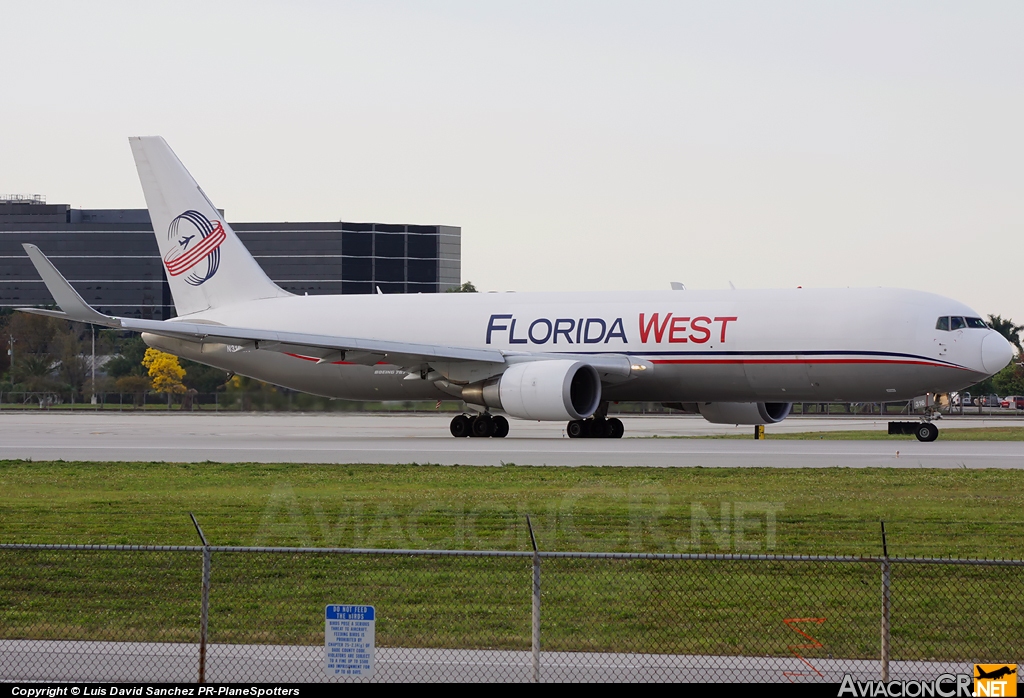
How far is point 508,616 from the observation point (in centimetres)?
1186

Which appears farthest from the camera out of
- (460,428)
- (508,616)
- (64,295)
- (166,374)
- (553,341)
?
(166,374)

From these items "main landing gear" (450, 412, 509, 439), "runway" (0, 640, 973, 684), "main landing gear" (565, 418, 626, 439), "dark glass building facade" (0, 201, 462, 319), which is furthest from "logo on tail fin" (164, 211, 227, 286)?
"dark glass building facade" (0, 201, 462, 319)

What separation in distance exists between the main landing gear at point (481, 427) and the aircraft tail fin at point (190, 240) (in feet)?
32.6

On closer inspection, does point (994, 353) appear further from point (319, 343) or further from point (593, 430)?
point (319, 343)

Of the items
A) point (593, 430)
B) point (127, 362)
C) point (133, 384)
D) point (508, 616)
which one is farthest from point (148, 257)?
point (508, 616)

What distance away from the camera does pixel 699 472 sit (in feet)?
79.5

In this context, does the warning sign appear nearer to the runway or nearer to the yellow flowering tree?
the runway

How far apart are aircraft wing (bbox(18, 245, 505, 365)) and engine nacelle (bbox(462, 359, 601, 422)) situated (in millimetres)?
1123

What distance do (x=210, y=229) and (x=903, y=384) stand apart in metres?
23.7

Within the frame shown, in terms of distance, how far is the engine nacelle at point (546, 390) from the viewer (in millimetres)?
34781

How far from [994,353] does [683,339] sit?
8439 mm

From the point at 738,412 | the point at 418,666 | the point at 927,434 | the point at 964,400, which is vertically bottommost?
the point at 964,400

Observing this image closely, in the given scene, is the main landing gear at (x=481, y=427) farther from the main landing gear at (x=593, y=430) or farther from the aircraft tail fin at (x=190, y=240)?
the aircraft tail fin at (x=190, y=240)

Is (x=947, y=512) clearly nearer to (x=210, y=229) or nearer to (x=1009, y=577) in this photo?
(x=1009, y=577)
